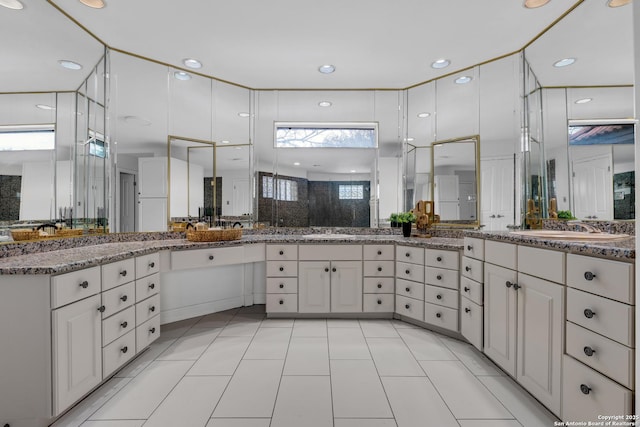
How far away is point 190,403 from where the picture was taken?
165 centimetres

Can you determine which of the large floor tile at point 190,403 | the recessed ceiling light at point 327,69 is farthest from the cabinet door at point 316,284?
the recessed ceiling light at point 327,69

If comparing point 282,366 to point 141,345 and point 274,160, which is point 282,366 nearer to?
point 141,345

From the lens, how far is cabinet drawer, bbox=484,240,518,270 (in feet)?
5.65

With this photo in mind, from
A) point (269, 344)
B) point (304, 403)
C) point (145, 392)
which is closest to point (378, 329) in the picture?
point (269, 344)

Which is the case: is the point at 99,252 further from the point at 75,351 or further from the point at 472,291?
the point at 472,291

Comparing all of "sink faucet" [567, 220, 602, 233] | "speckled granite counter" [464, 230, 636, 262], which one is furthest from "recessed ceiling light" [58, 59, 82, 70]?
"sink faucet" [567, 220, 602, 233]

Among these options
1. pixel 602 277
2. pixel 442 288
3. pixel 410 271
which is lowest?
pixel 442 288

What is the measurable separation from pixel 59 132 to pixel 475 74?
3.43 meters

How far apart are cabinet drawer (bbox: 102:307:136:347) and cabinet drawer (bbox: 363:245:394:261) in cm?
192

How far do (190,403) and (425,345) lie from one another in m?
1.70

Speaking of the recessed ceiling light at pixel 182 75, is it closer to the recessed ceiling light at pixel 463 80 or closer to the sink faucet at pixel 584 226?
the recessed ceiling light at pixel 463 80

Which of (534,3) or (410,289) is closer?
(534,3)

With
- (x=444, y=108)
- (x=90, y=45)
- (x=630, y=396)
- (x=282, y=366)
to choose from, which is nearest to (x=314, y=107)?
(x=444, y=108)

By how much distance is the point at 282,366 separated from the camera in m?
2.04
